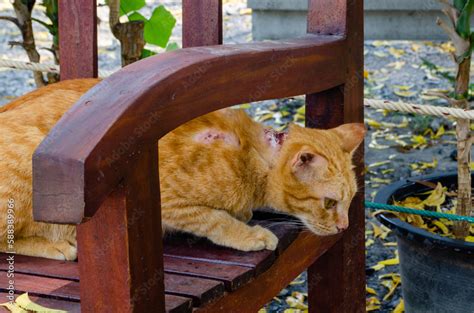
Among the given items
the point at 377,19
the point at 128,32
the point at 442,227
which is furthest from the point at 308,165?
the point at 377,19

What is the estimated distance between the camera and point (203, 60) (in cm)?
158

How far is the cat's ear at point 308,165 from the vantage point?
208cm

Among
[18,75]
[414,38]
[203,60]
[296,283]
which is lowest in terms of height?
[296,283]

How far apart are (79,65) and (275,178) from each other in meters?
0.78

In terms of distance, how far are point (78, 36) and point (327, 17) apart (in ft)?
2.56

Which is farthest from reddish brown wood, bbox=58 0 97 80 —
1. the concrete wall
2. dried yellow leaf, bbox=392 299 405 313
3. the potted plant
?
the concrete wall

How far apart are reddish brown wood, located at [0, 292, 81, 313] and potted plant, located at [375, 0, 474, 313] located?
137 cm

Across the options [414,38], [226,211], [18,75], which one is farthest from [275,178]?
[18,75]

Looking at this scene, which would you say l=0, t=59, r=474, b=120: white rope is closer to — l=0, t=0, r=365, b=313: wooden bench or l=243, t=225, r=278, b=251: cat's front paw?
l=0, t=0, r=365, b=313: wooden bench

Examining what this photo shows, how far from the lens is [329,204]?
2.18 metres

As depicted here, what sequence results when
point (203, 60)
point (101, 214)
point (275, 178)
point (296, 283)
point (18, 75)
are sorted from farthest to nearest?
point (18, 75) → point (296, 283) → point (275, 178) → point (203, 60) → point (101, 214)

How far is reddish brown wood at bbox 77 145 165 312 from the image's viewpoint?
4.55ft

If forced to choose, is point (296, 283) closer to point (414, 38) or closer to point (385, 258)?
point (385, 258)

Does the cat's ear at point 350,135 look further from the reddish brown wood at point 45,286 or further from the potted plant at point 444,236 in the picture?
the reddish brown wood at point 45,286
